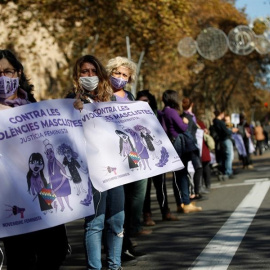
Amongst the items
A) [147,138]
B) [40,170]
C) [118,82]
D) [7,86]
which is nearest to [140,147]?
[147,138]

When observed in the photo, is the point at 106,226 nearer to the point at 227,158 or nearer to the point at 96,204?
the point at 96,204

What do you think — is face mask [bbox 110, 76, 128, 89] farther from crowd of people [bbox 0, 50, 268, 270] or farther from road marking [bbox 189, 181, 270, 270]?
road marking [bbox 189, 181, 270, 270]

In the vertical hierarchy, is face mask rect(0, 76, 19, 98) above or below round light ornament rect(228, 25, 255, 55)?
below

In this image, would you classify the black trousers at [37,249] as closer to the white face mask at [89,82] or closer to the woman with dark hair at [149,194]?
the white face mask at [89,82]

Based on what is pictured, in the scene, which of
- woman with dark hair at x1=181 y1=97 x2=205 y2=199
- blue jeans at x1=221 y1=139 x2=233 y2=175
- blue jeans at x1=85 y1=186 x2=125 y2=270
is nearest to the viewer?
blue jeans at x1=85 y1=186 x2=125 y2=270

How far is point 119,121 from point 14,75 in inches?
56.6

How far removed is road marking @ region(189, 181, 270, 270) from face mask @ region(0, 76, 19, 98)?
8.39 feet

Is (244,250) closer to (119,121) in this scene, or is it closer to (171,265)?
(171,265)

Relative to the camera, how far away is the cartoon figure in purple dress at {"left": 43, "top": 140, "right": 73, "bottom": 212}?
16.0 ft

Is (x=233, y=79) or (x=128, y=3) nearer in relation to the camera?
(x=128, y=3)

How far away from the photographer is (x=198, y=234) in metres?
8.76

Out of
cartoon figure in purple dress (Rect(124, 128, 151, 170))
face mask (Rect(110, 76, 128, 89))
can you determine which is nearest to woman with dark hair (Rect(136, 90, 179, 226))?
face mask (Rect(110, 76, 128, 89))

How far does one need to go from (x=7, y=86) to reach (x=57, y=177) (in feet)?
2.13

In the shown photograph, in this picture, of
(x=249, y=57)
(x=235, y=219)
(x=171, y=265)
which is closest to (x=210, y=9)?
(x=249, y=57)
